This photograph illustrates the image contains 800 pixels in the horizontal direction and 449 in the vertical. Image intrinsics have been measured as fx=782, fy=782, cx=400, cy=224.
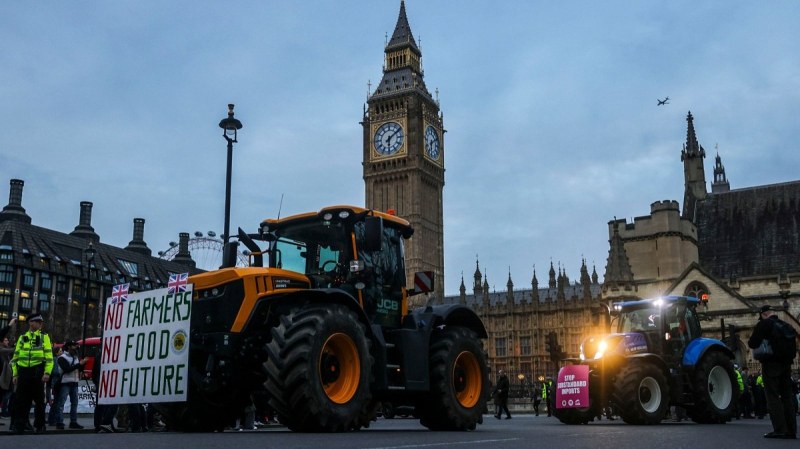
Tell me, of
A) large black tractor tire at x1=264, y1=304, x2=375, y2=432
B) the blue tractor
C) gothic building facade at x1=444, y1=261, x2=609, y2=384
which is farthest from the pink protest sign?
gothic building facade at x1=444, y1=261, x2=609, y2=384

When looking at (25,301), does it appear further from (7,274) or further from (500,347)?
(500,347)

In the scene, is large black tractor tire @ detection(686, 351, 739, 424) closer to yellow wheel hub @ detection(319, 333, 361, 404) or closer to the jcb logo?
the jcb logo

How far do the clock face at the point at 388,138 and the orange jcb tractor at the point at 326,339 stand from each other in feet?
291

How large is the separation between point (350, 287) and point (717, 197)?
45236 millimetres

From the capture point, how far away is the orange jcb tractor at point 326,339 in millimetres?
8516

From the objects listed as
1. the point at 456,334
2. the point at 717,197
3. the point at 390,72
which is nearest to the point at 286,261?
the point at 456,334

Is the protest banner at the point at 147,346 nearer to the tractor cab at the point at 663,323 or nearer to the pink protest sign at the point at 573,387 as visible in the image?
the pink protest sign at the point at 573,387

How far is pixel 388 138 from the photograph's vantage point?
10031 centimetres

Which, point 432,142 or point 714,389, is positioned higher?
point 432,142

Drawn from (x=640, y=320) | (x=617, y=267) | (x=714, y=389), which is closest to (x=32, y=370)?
(x=640, y=320)

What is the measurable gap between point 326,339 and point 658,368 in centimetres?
759

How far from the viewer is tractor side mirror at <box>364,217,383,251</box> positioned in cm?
956

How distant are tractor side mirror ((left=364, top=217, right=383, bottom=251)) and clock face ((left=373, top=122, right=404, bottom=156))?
9016cm

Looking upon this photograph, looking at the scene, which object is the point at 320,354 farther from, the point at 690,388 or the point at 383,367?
the point at 690,388
